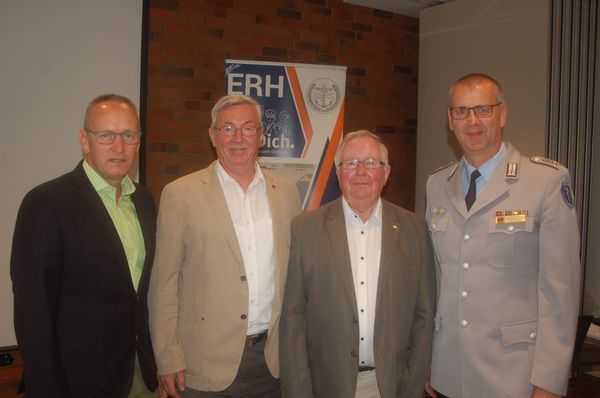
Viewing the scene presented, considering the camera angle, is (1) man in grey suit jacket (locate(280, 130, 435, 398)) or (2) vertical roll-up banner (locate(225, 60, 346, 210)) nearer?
(1) man in grey suit jacket (locate(280, 130, 435, 398))

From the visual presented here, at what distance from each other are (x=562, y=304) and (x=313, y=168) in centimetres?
272

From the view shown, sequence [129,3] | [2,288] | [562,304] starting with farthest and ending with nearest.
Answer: [129,3]
[2,288]
[562,304]

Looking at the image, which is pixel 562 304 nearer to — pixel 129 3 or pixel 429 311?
pixel 429 311

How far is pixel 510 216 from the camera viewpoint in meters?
1.93

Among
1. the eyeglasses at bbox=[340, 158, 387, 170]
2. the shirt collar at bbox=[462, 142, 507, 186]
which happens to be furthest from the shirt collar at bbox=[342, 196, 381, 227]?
the shirt collar at bbox=[462, 142, 507, 186]

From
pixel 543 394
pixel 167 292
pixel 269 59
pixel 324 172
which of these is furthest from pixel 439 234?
pixel 269 59

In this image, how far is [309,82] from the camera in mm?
4305

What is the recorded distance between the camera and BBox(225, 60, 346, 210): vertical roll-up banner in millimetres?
4176

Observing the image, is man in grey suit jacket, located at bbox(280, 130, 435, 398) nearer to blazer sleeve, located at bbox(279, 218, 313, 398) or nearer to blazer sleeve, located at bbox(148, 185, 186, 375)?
Result: blazer sleeve, located at bbox(279, 218, 313, 398)

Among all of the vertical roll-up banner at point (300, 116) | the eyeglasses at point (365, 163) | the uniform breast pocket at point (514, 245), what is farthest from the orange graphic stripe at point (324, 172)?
the uniform breast pocket at point (514, 245)

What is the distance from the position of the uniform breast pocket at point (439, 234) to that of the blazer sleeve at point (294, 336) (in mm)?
558

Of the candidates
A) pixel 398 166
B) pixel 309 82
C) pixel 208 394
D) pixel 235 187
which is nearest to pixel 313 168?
pixel 309 82

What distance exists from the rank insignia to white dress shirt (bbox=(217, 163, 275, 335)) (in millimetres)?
1122

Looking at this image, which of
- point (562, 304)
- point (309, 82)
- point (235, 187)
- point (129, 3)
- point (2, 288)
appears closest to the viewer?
point (562, 304)
